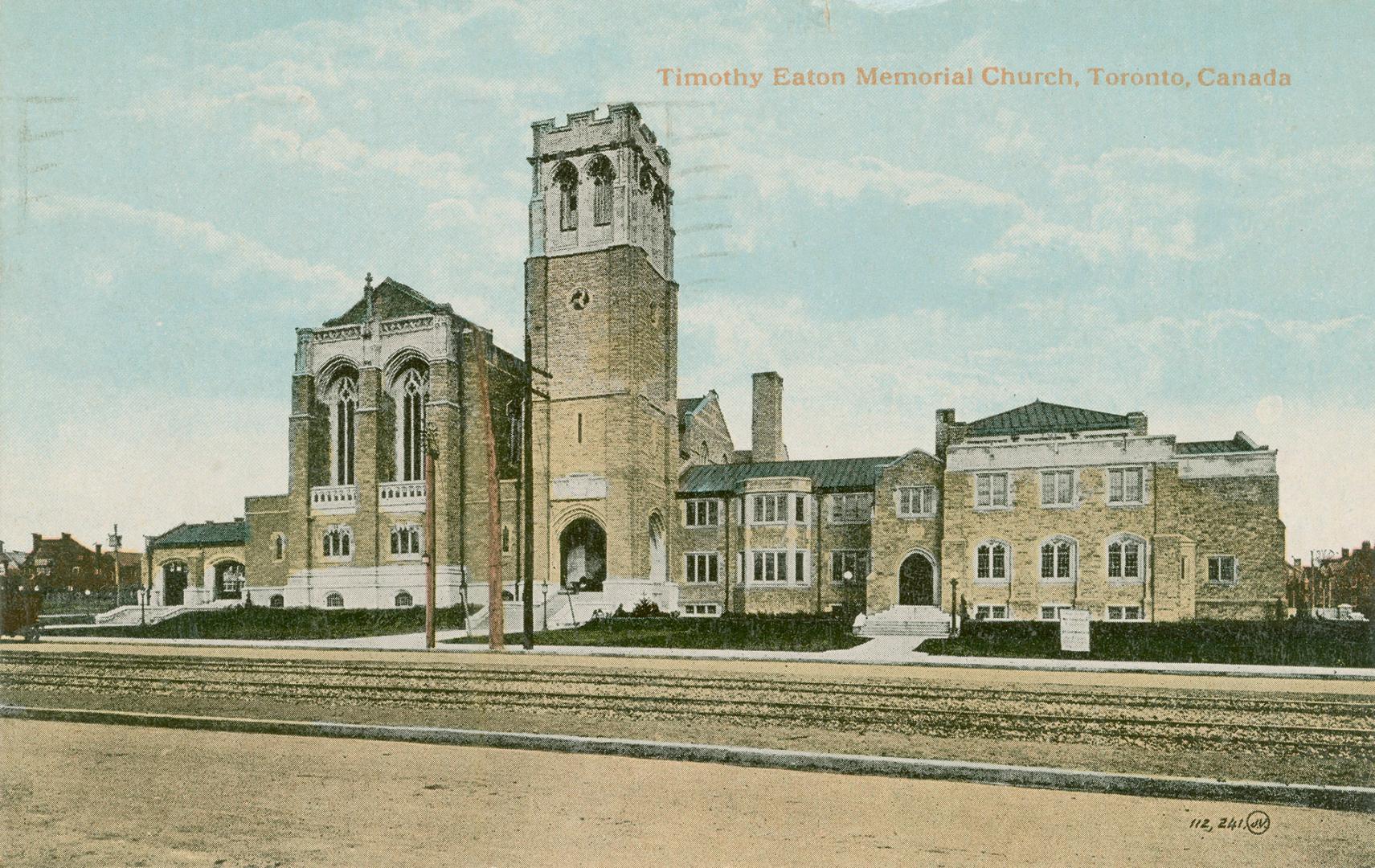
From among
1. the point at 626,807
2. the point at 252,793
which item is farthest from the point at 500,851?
the point at 252,793

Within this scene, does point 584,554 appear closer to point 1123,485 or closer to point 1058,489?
point 1058,489

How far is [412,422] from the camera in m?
38.0

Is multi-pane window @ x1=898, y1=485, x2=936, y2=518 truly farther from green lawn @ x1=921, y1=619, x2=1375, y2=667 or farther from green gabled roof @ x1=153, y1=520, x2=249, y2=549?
green gabled roof @ x1=153, y1=520, x2=249, y2=549

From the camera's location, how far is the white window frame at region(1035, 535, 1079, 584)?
33.0 meters

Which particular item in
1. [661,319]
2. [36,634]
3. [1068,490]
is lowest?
[36,634]

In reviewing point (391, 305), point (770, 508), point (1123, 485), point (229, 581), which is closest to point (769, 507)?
point (770, 508)

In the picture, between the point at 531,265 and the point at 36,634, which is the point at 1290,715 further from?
the point at 531,265

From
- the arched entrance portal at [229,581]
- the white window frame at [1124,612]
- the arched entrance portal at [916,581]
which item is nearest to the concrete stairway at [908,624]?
the arched entrance portal at [916,581]

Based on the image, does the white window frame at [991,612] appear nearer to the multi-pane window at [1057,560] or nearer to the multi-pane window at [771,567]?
the multi-pane window at [1057,560]

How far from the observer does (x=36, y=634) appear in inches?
968

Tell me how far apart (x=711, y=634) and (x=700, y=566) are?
520 inches

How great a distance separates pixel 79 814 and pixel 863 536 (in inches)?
1314

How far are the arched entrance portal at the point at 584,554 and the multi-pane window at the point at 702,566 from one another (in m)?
3.81

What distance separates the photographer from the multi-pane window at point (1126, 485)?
32281mm
